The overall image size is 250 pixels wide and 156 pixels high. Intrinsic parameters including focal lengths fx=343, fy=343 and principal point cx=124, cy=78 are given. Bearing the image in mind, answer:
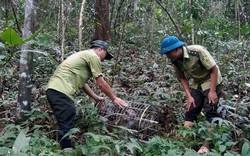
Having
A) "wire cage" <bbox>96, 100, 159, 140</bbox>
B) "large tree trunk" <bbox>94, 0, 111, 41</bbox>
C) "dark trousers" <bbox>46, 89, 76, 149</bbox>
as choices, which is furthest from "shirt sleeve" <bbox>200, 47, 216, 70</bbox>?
"large tree trunk" <bbox>94, 0, 111, 41</bbox>

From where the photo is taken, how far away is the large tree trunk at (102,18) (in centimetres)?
994

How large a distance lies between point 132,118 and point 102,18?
564 centimetres

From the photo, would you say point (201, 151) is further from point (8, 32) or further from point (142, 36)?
point (142, 36)

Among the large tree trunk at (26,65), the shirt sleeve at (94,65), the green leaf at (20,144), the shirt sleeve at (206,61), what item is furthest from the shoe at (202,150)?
the large tree trunk at (26,65)

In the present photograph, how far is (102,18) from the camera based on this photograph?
9.84 metres

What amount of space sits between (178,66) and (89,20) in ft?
22.6

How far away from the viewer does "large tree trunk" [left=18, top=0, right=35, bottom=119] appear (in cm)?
454

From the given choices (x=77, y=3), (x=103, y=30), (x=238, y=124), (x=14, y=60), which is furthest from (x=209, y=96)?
(x=77, y=3)

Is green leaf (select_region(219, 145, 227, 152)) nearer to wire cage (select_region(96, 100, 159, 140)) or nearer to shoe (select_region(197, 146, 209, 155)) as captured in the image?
shoe (select_region(197, 146, 209, 155))

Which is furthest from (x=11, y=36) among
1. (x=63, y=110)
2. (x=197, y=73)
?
(x=197, y=73)

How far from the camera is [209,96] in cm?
442

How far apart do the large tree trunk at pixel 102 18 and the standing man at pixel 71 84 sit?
559 cm

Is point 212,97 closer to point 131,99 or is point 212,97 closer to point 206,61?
point 206,61

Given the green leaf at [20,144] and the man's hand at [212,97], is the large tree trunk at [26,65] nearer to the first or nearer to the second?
the green leaf at [20,144]
